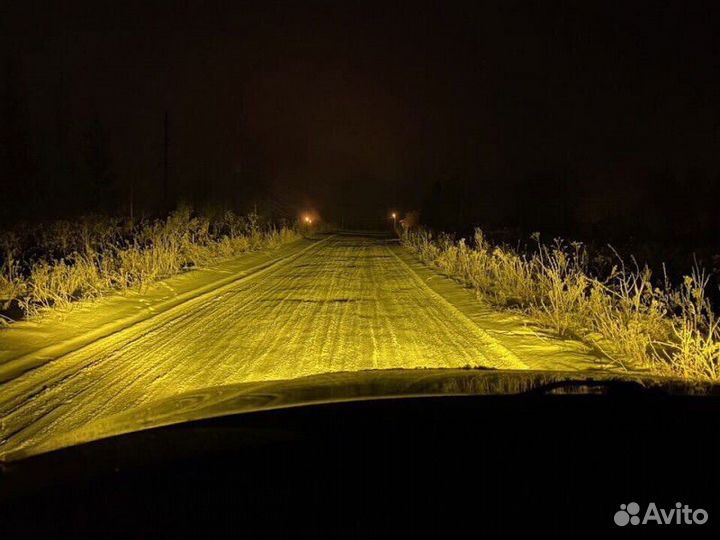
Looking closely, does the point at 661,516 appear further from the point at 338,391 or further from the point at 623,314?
the point at 623,314

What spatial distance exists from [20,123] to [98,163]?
27.5ft

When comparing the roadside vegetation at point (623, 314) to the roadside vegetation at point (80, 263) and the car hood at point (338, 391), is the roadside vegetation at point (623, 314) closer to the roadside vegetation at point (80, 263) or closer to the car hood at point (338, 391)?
the car hood at point (338, 391)

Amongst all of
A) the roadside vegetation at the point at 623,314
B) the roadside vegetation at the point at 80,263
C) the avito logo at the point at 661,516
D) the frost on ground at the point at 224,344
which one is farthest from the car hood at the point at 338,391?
the roadside vegetation at the point at 80,263

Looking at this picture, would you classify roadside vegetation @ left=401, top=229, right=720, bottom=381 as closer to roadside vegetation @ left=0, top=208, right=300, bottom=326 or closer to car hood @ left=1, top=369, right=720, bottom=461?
car hood @ left=1, top=369, right=720, bottom=461

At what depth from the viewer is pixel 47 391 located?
7.41m

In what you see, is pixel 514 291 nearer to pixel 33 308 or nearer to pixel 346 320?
pixel 346 320

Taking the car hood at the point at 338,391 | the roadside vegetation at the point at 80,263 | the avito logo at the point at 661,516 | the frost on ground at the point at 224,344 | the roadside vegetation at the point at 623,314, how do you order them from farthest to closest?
the roadside vegetation at the point at 80,263 < the roadside vegetation at the point at 623,314 < the frost on ground at the point at 224,344 < the car hood at the point at 338,391 < the avito logo at the point at 661,516

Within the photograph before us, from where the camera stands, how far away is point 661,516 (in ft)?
8.89

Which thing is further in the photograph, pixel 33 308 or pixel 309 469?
pixel 33 308

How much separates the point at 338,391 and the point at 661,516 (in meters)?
2.88

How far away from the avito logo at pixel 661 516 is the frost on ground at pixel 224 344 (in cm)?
475

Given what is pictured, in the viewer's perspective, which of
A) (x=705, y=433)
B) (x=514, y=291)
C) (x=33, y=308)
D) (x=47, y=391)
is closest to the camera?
(x=705, y=433)

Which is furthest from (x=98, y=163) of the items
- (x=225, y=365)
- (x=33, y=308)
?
(x=225, y=365)

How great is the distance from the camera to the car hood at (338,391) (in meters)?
4.71
